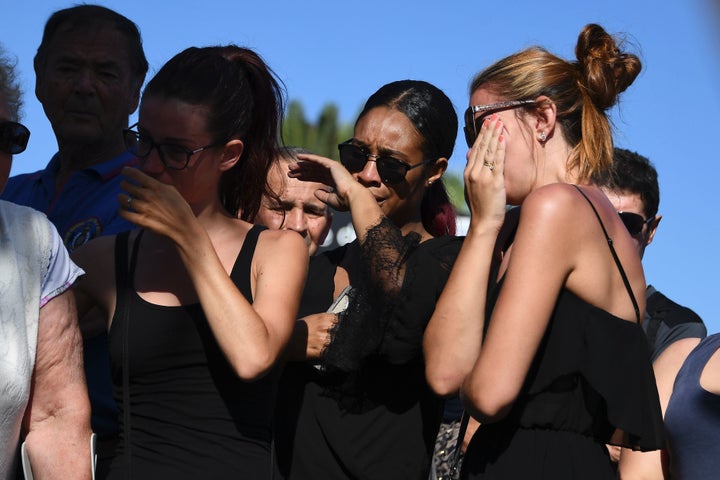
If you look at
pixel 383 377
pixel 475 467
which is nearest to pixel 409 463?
pixel 383 377

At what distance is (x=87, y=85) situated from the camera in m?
4.55

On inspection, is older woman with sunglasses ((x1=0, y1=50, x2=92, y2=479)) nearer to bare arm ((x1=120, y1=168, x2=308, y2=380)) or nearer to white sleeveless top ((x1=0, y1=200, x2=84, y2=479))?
white sleeveless top ((x1=0, y1=200, x2=84, y2=479))

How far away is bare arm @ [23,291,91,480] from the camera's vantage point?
8.82 feet

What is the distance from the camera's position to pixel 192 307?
3.04 meters

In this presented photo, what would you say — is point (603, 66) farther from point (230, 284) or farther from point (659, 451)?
point (230, 284)

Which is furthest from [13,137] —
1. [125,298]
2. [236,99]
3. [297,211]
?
[297,211]

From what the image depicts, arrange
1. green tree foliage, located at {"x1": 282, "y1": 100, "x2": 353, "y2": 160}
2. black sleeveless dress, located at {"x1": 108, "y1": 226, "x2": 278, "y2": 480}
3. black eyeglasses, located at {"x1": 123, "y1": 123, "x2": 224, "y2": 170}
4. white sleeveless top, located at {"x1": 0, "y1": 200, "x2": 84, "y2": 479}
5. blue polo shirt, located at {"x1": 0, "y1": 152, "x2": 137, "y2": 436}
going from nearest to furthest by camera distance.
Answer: white sleeveless top, located at {"x1": 0, "y1": 200, "x2": 84, "y2": 479} < black sleeveless dress, located at {"x1": 108, "y1": 226, "x2": 278, "y2": 480} < black eyeglasses, located at {"x1": 123, "y1": 123, "x2": 224, "y2": 170} < blue polo shirt, located at {"x1": 0, "y1": 152, "x2": 137, "y2": 436} < green tree foliage, located at {"x1": 282, "y1": 100, "x2": 353, "y2": 160}

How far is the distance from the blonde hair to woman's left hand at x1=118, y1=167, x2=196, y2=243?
1.12 m

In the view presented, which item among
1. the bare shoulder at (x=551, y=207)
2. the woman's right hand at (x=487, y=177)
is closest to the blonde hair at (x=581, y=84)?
the woman's right hand at (x=487, y=177)

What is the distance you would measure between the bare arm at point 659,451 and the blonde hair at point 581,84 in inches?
32.7

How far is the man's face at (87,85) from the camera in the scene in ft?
14.9

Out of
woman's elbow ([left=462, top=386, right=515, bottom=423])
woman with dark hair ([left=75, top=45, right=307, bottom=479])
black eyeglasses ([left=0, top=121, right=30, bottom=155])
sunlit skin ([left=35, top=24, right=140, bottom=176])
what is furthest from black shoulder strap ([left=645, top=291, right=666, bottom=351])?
black eyeglasses ([left=0, top=121, right=30, bottom=155])

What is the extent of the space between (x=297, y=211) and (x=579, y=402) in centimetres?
197

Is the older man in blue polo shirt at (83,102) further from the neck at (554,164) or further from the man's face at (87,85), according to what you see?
the neck at (554,164)
